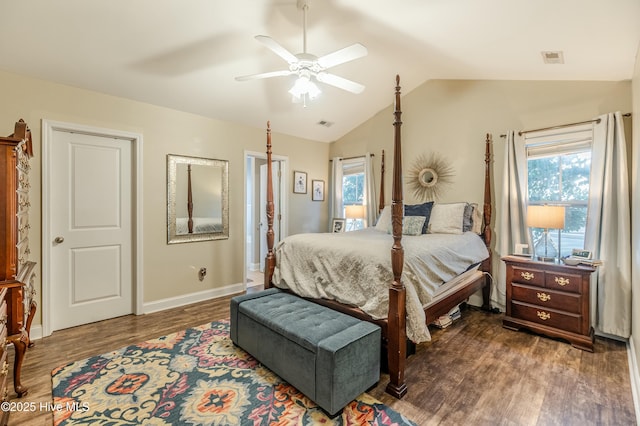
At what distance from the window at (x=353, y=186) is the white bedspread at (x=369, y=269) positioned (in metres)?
2.14

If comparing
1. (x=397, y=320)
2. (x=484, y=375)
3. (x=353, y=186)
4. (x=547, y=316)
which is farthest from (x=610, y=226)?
(x=353, y=186)

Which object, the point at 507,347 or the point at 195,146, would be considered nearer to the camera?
the point at 507,347

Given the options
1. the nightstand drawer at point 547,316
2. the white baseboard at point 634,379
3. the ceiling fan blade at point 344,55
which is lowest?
the white baseboard at point 634,379

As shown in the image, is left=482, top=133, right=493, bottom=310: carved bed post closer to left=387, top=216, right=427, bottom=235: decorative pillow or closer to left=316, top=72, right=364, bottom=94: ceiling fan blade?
left=387, top=216, right=427, bottom=235: decorative pillow

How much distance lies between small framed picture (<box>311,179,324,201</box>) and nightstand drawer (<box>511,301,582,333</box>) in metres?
3.26

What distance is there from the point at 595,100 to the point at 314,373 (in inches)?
143

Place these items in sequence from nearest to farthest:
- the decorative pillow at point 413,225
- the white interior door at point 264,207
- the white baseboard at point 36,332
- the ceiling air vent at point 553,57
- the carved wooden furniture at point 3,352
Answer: the carved wooden furniture at point 3,352 < the ceiling air vent at point 553,57 < the white baseboard at point 36,332 < the decorative pillow at point 413,225 < the white interior door at point 264,207

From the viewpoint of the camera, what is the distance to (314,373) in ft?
5.87

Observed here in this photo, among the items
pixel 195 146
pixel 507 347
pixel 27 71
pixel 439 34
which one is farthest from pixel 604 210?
pixel 27 71

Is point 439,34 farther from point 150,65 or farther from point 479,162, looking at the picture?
point 150,65

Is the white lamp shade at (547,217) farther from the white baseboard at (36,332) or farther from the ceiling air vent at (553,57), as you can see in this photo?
the white baseboard at (36,332)

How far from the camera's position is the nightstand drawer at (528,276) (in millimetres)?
2859

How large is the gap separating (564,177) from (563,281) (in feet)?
3.90

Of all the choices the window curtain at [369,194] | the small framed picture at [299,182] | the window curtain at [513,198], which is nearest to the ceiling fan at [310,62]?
the window curtain at [513,198]
